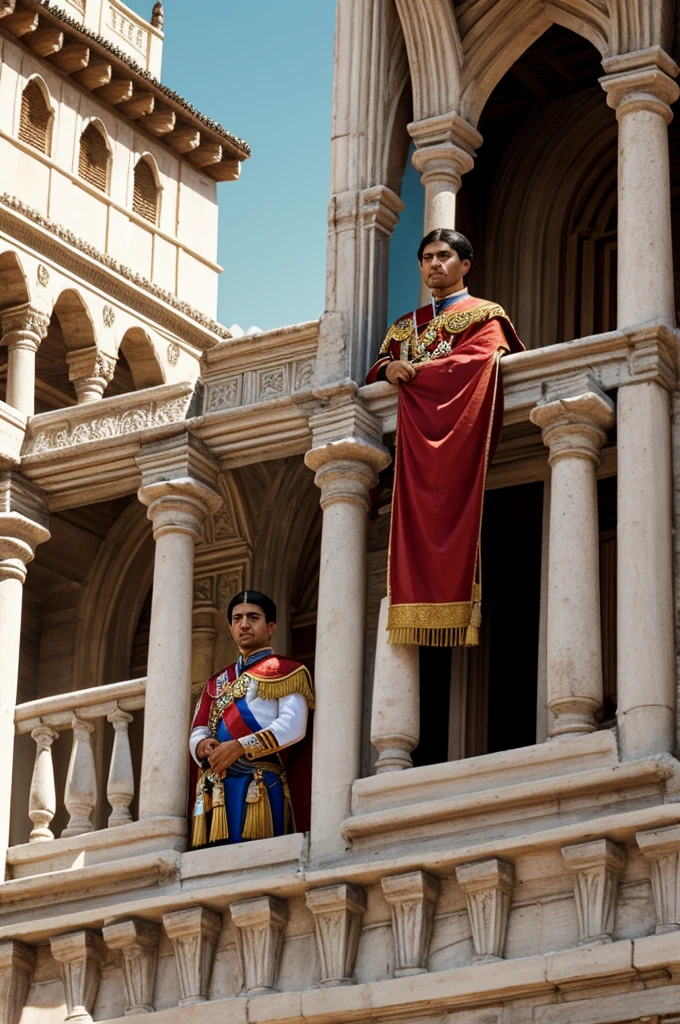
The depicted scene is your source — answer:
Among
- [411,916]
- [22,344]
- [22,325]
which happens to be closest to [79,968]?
[411,916]

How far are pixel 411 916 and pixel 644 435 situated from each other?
2775mm

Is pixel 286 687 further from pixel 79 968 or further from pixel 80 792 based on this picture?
pixel 79 968

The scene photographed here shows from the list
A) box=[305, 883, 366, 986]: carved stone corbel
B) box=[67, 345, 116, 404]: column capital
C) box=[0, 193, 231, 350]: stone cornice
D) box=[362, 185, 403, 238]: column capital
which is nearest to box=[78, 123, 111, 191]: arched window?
box=[0, 193, 231, 350]: stone cornice

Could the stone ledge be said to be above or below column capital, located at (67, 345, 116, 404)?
below

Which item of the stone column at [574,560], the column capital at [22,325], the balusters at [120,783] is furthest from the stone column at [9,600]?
the stone column at [574,560]

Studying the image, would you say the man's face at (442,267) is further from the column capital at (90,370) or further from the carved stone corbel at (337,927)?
the column capital at (90,370)

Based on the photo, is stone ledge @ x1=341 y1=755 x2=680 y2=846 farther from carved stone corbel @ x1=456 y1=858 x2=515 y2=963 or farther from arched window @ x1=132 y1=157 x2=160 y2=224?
arched window @ x1=132 y1=157 x2=160 y2=224

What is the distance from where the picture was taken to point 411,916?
1463 centimetres

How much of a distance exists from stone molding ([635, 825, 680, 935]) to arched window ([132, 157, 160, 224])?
964 centimetres

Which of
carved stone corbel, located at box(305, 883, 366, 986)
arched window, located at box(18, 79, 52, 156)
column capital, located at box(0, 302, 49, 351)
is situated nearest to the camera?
carved stone corbel, located at box(305, 883, 366, 986)

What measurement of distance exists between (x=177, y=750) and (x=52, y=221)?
6.09 metres

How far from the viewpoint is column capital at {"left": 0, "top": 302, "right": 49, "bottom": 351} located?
67.1ft

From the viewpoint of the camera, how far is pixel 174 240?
2247 cm

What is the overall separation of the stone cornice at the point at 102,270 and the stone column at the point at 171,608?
4245 mm
